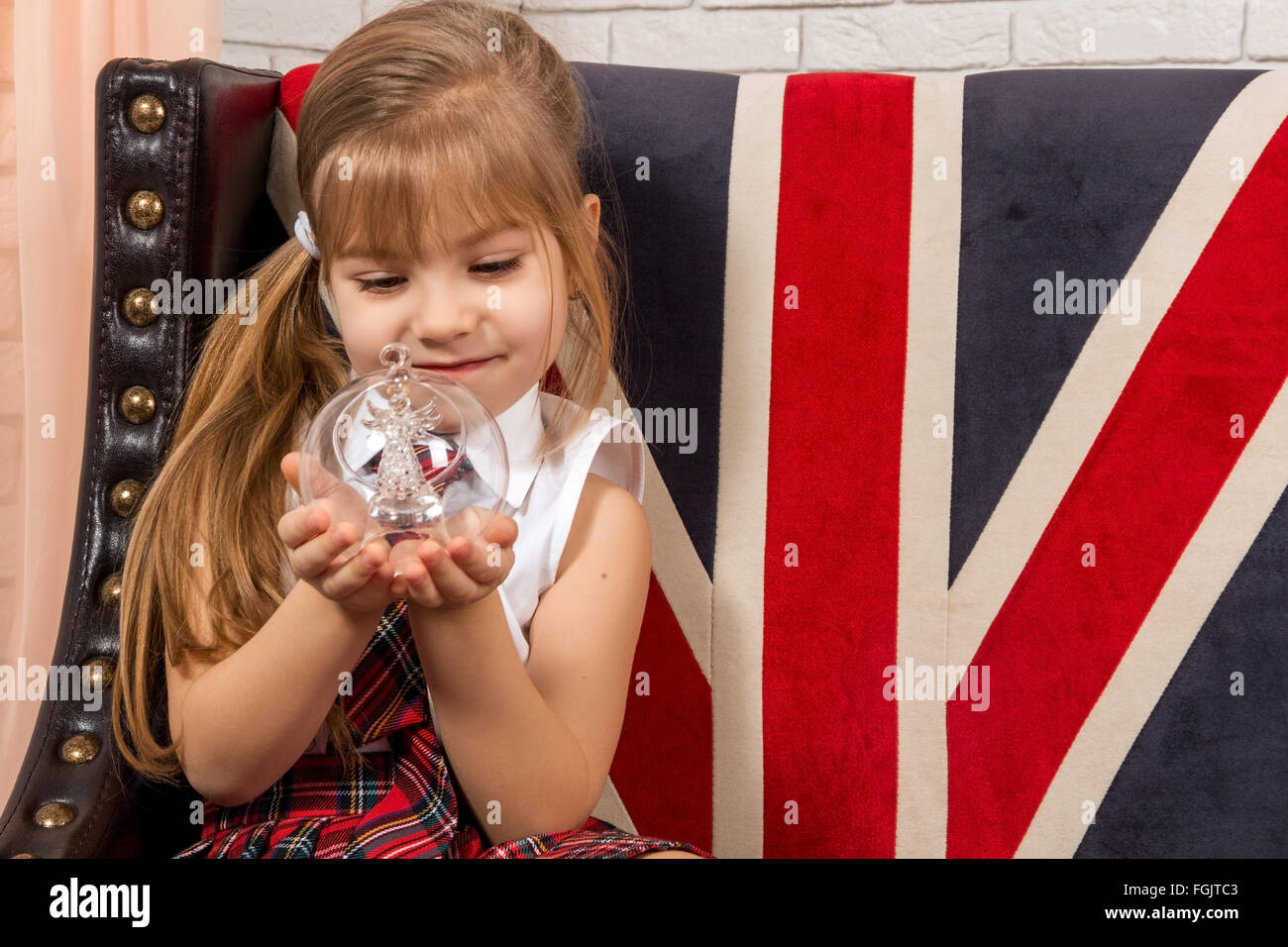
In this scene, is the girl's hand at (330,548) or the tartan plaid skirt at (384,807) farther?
the tartan plaid skirt at (384,807)

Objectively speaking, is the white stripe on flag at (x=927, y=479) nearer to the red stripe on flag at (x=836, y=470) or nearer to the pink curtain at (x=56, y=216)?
the red stripe on flag at (x=836, y=470)

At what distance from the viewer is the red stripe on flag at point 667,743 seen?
94cm

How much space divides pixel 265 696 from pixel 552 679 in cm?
20


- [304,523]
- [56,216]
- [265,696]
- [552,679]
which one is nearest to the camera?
[304,523]

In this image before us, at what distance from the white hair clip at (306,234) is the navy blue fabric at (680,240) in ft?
0.76

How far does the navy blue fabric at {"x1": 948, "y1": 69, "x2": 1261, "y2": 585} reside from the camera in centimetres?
90

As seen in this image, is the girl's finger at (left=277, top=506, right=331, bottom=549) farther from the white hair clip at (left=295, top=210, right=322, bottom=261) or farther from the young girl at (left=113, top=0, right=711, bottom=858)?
the white hair clip at (left=295, top=210, right=322, bottom=261)

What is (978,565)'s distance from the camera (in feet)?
3.00

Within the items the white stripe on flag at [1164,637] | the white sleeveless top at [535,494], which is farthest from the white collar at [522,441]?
the white stripe on flag at [1164,637]

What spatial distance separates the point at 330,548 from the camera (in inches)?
23.6

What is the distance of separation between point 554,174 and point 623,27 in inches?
22.7

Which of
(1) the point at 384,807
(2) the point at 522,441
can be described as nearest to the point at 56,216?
(2) the point at 522,441

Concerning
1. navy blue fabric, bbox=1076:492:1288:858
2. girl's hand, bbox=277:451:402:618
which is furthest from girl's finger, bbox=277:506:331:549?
navy blue fabric, bbox=1076:492:1288:858

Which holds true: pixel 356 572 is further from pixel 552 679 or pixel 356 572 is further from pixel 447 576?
pixel 552 679
